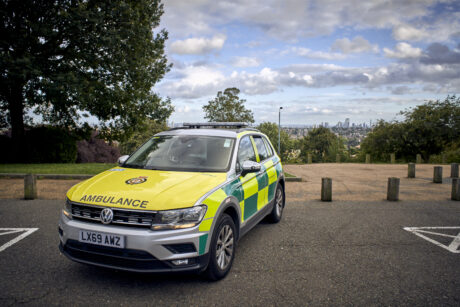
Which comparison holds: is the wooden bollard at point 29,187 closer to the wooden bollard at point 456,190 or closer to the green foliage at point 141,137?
the wooden bollard at point 456,190

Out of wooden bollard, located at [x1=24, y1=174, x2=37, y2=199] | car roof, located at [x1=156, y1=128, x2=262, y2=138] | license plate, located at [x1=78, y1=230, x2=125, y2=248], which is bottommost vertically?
wooden bollard, located at [x1=24, y1=174, x2=37, y2=199]

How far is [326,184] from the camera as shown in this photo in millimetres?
8773

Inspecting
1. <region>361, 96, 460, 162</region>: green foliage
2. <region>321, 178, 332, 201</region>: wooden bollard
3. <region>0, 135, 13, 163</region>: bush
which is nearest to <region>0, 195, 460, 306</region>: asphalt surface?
<region>321, 178, 332, 201</region>: wooden bollard

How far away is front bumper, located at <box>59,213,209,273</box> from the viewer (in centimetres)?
321

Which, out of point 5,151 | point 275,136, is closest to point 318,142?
point 275,136

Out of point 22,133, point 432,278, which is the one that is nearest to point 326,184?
point 432,278

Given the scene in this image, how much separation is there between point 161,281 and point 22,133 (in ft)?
55.9

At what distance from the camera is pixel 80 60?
52.2ft

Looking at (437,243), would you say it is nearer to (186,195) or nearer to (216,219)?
(216,219)

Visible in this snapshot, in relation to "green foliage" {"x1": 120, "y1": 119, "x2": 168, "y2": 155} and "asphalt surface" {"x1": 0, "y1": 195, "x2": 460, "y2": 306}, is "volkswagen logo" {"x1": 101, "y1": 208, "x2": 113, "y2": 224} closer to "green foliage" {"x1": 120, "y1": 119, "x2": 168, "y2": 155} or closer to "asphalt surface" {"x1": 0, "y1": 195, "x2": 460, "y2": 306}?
"asphalt surface" {"x1": 0, "y1": 195, "x2": 460, "y2": 306}

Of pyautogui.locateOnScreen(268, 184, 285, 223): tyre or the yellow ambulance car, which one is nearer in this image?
the yellow ambulance car

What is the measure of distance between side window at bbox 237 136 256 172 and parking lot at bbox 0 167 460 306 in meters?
1.32

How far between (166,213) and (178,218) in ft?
0.43

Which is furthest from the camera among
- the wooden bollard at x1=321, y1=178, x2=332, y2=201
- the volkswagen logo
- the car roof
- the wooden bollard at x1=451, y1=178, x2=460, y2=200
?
the wooden bollard at x1=451, y1=178, x2=460, y2=200
